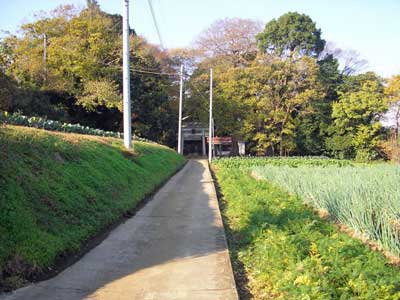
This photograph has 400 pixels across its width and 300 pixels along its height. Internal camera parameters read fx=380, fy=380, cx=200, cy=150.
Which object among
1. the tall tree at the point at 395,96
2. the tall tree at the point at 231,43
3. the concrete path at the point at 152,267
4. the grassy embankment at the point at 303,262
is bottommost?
the concrete path at the point at 152,267

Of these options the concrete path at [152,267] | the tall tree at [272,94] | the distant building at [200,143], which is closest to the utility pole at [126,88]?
the concrete path at [152,267]

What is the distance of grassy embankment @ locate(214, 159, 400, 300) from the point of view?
11.9 feet

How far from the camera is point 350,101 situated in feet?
139

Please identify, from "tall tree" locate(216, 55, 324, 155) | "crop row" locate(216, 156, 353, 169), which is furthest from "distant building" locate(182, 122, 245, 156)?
"crop row" locate(216, 156, 353, 169)

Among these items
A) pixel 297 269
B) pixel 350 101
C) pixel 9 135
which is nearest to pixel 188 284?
pixel 297 269

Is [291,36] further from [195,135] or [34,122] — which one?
[34,122]


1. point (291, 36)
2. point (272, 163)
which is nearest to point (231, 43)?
point (291, 36)

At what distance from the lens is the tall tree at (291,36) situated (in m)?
46.3

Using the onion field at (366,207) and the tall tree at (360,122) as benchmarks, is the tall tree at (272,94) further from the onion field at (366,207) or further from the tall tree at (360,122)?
the onion field at (366,207)

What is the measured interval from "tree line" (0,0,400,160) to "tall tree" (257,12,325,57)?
0.12 metres

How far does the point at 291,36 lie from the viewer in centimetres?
4641

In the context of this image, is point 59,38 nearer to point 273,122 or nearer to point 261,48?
point 273,122

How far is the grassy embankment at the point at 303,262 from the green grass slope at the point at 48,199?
240cm

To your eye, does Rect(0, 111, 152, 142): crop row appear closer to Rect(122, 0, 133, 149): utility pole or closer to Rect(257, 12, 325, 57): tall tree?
Rect(122, 0, 133, 149): utility pole
